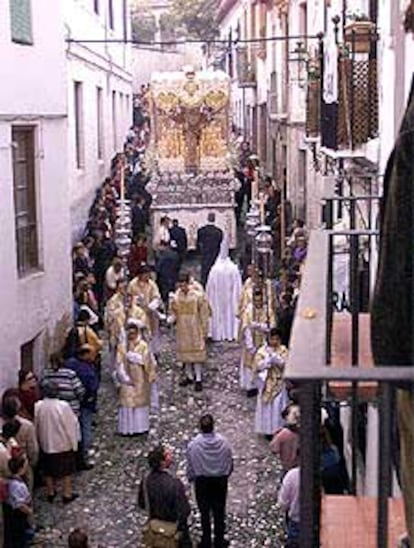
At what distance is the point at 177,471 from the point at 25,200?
4004 millimetres

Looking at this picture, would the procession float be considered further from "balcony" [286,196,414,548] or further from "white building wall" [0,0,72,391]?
"balcony" [286,196,414,548]

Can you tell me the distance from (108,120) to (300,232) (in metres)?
13.5

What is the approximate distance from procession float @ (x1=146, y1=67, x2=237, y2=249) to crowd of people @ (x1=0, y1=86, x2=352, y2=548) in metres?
4.42

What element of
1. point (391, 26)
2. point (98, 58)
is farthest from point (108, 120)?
point (391, 26)

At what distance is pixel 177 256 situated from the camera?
59.5 feet

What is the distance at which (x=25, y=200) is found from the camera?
13.2 m

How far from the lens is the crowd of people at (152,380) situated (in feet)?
28.1

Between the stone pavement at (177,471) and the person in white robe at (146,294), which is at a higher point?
the person in white robe at (146,294)

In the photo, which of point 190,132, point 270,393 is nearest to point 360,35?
point 270,393

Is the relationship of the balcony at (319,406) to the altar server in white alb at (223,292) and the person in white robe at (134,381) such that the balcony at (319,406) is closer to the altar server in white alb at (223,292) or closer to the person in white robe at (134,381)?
the person in white robe at (134,381)

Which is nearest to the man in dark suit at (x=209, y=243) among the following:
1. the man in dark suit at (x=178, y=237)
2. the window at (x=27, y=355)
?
the man in dark suit at (x=178, y=237)

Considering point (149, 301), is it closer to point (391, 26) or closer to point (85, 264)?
point (85, 264)

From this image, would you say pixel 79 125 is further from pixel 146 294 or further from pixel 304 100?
pixel 146 294

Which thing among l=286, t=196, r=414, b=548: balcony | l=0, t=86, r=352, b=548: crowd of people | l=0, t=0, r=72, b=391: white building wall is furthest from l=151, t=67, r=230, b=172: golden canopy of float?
l=286, t=196, r=414, b=548: balcony
